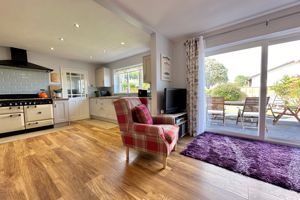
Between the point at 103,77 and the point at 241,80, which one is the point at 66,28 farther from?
the point at 241,80

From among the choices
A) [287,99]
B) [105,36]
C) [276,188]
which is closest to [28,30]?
[105,36]

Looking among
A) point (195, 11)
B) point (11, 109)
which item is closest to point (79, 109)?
point (11, 109)

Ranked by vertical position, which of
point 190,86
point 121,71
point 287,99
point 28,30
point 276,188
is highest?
point 28,30

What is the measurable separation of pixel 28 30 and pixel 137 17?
2250 millimetres

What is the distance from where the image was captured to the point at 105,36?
3.00 meters

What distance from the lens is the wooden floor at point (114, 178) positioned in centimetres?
132

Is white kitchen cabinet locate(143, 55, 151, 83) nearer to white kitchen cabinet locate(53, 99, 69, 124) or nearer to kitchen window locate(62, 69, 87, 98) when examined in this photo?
white kitchen cabinet locate(53, 99, 69, 124)

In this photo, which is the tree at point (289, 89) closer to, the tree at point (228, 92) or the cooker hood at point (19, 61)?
the tree at point (228, 92)

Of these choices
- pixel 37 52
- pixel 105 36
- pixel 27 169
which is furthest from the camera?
pixel 37 52

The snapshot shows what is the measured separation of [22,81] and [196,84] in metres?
4.92

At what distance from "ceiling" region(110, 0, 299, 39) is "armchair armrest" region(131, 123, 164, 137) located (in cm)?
179

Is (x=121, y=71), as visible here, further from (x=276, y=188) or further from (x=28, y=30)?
(x=276, y=188)

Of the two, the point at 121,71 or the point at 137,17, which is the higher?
the point at 137,17

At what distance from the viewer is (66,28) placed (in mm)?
2605
